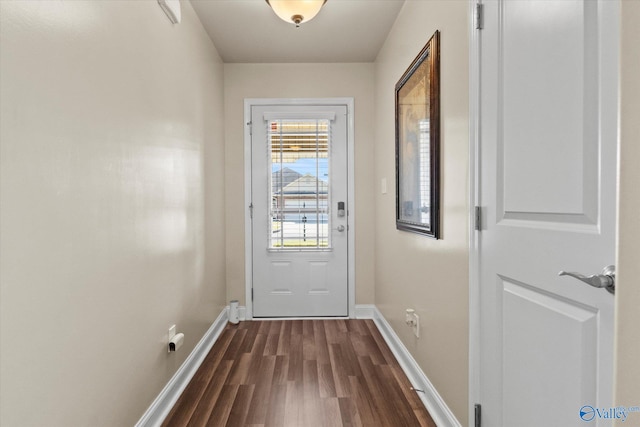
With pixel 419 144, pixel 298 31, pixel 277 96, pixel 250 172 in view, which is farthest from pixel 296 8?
pixel 250 172

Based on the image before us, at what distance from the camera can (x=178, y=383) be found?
2.07 m

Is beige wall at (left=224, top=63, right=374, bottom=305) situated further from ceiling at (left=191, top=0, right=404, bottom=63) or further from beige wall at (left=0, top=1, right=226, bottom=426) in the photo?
beige wall at (left=0, top=1, right=226, bottom=426)

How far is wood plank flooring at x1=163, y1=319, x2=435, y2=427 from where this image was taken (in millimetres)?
1817

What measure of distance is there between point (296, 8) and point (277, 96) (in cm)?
140

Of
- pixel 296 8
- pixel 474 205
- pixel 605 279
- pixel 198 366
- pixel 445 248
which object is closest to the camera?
pixel 605 279

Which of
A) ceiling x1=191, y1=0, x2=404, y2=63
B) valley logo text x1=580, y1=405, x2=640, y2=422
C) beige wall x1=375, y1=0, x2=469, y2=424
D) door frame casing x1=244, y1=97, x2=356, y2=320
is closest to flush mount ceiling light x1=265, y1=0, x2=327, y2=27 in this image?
ceiling x1=191, y1=0, x2=404, y2=63

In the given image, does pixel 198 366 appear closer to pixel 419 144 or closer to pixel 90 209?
pixel 90 209

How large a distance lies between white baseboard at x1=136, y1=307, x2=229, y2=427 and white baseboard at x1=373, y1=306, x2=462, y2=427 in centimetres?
139

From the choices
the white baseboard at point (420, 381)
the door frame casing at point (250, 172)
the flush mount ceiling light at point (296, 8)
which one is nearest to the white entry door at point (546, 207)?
the white baseboard at point (420, 381)

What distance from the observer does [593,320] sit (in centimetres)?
86

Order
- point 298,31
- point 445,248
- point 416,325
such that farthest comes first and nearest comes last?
point 298,31, point 416,325, point 445,248

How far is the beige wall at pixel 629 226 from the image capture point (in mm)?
658

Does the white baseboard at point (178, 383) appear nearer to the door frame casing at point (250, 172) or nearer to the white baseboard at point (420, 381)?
the door frame casing at point (250, 172)

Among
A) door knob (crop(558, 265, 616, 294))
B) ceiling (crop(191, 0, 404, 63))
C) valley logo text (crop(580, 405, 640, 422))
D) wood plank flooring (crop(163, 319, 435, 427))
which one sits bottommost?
wood plank flooring (crop(163, 319, 435, 427))
